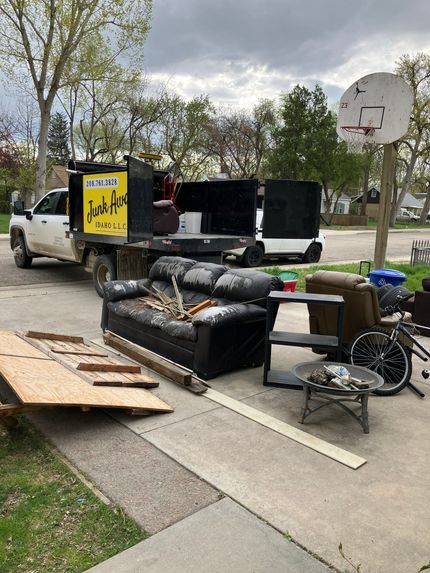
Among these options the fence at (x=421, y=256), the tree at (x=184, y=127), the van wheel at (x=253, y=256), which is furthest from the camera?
the tree at (x=184, y=127)

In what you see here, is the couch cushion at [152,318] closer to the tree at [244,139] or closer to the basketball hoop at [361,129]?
the basketball hoop at [361,129]

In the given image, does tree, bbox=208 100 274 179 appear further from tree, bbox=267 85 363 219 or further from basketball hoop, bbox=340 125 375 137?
basketball hoop, bbox=340 125 375 137

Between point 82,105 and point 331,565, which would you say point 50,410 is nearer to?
point 331,565

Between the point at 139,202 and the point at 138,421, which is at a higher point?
the point at 139,202

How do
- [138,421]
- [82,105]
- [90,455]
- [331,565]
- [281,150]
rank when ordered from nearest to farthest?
[331,565] < [90,455] < [138,421] < [82,105] < [281,150]

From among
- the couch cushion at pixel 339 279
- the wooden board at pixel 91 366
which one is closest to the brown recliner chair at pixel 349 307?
the couch cushion at pixel 339 279

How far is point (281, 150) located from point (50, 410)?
120 feet

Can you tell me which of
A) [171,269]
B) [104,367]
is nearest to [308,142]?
[171,269]

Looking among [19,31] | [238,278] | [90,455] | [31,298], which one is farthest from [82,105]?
[90,455]

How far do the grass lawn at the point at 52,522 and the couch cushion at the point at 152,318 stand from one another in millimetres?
1896

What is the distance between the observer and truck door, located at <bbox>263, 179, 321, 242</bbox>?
12.1 meters

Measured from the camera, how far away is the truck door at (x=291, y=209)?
12.1 meters

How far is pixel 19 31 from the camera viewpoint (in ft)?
59.3

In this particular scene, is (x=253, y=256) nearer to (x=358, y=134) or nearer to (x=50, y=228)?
(x=50, y=228)
